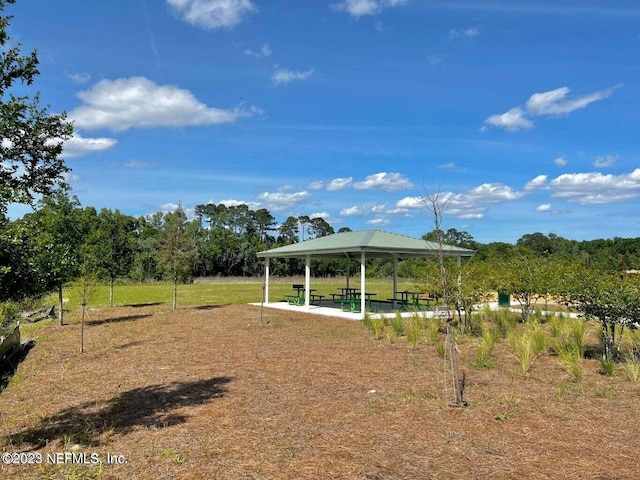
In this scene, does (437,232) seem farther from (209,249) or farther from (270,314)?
(209,249)

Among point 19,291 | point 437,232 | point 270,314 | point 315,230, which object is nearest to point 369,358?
point 437,232

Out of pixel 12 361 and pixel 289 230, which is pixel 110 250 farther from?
pixel 289 230

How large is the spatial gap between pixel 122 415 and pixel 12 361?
18.6ft

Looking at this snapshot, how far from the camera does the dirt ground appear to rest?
408cm

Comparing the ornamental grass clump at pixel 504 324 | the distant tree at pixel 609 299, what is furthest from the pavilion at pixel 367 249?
the distant tree at pixel 609 299

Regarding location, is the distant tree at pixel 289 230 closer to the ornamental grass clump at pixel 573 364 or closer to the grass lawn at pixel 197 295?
the grass lawn at pixel 197 295

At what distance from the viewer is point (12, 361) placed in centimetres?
955

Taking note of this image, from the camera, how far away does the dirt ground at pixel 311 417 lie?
13.4 ft

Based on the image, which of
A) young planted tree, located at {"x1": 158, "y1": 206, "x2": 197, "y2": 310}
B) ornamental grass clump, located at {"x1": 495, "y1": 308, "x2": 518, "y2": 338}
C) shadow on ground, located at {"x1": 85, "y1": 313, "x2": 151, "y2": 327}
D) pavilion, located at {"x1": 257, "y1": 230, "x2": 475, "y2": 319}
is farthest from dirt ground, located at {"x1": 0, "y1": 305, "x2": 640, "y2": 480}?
young planted tree, located at {"x1": 158, "y1": 206, "x2": 197, "y2": 310}

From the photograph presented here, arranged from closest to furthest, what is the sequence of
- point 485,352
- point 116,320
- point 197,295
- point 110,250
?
point 485,352
point 116,320
point 110,250
point 197,295

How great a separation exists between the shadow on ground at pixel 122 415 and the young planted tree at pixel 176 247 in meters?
12.6

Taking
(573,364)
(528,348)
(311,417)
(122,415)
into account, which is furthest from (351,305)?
(122,415)

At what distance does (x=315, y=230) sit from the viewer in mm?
95062

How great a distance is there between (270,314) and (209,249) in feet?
164
